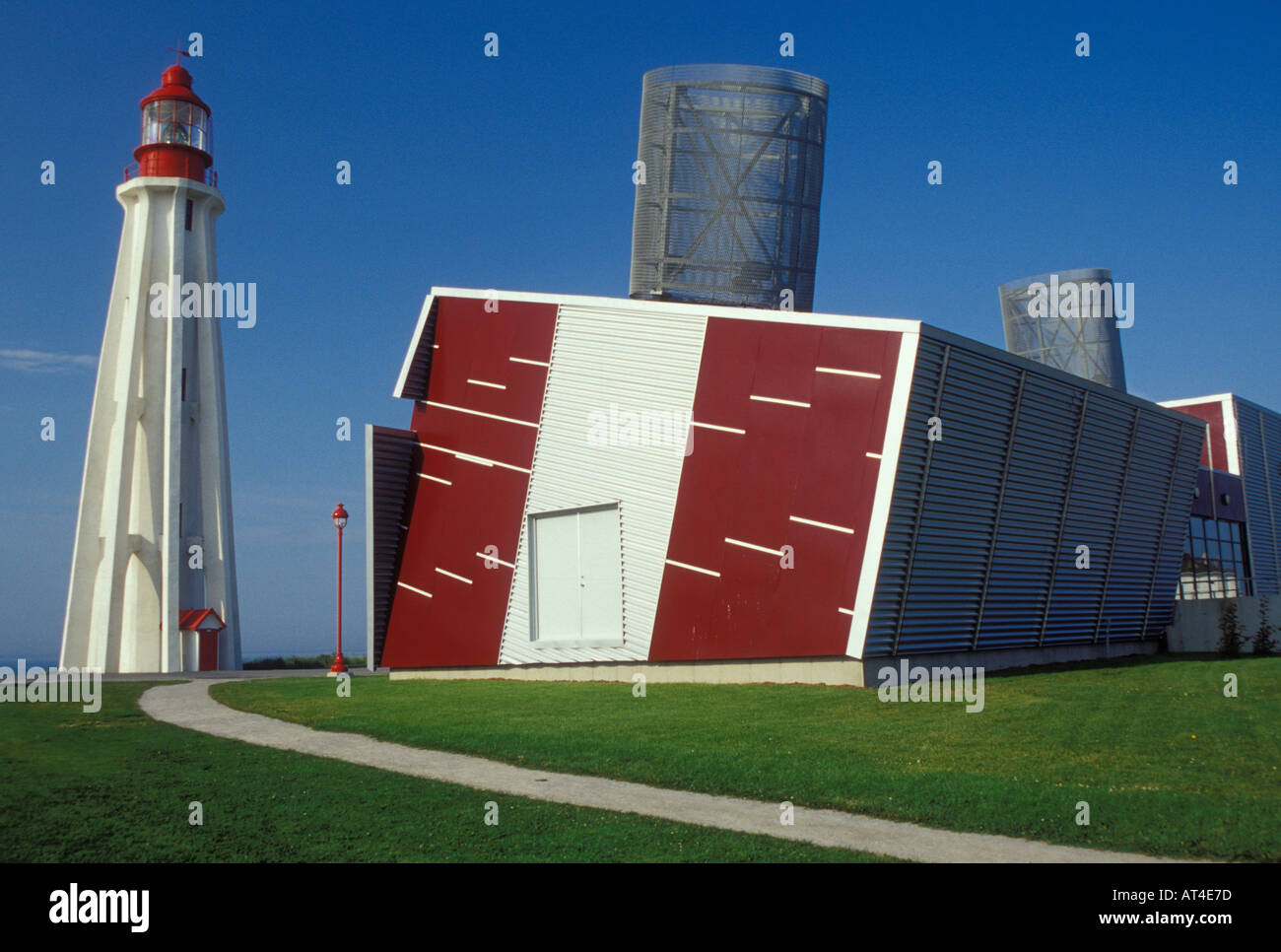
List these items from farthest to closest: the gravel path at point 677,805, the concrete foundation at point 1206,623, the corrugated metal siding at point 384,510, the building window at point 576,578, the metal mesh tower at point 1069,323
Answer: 1. the metal mesh tower at point 1069,323
2. the concrete foundation at point 1206,623
3. the corrugated metal siding at point 384,510
4. the building window at point 576,578
5. the gravel path at point 677,805

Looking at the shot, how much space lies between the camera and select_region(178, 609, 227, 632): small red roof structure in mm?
38781

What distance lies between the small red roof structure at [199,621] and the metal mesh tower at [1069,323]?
3791 cm

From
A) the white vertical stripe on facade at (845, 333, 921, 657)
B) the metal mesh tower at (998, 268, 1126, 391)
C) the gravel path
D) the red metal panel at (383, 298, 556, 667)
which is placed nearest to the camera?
the gravel path

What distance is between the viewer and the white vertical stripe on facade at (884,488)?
61.0 ft

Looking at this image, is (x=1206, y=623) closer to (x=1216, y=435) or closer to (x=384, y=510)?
(x=1216, y=435)

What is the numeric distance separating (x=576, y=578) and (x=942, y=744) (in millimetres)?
11642

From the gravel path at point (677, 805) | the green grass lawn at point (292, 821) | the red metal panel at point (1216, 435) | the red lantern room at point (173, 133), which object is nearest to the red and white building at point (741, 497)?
the gravel path at point (677, 805)

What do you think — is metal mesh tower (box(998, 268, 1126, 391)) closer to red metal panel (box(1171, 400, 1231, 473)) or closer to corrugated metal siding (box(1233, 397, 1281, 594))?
corrugated metal siding (box(1233, 397, 1281, 594))

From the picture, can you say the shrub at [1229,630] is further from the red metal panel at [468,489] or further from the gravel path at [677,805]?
the gravel path at [677,805]

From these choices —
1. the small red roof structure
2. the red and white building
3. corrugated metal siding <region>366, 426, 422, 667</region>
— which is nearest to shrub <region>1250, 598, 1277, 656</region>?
the red and white building

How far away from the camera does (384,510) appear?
27.2 metres

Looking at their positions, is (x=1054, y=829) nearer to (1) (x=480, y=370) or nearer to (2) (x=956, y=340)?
(2) (x=956, y=340)

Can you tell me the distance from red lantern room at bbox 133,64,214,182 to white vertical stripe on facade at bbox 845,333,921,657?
3350 centimetres
